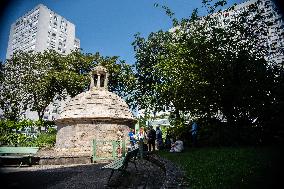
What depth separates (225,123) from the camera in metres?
18.1

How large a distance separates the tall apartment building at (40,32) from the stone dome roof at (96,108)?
5233 centimetres

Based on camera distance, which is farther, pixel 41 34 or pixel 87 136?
pixel 41 34

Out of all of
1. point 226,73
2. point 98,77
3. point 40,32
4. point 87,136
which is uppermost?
point 40,32

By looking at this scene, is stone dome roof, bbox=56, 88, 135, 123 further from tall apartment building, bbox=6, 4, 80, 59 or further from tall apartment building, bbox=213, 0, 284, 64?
tall apartment building, bbox=6, 4, 80, 59

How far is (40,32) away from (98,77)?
5390 centimetres

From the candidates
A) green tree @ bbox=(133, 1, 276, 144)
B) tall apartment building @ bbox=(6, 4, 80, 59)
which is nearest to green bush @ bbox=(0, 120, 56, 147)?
green tree @ bbox=(133, 1, 276, 144)

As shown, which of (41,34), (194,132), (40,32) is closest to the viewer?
(194,132)

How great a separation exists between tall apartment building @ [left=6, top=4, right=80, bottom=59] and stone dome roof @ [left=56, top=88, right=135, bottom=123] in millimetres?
52330

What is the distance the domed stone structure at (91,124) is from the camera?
781 inches

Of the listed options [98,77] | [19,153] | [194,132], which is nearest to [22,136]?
[98,77]

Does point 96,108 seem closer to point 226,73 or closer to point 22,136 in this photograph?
point 226,73

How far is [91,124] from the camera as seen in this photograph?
66.7ft

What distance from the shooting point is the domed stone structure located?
65.1ft

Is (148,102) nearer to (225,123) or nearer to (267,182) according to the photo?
(225,123)
